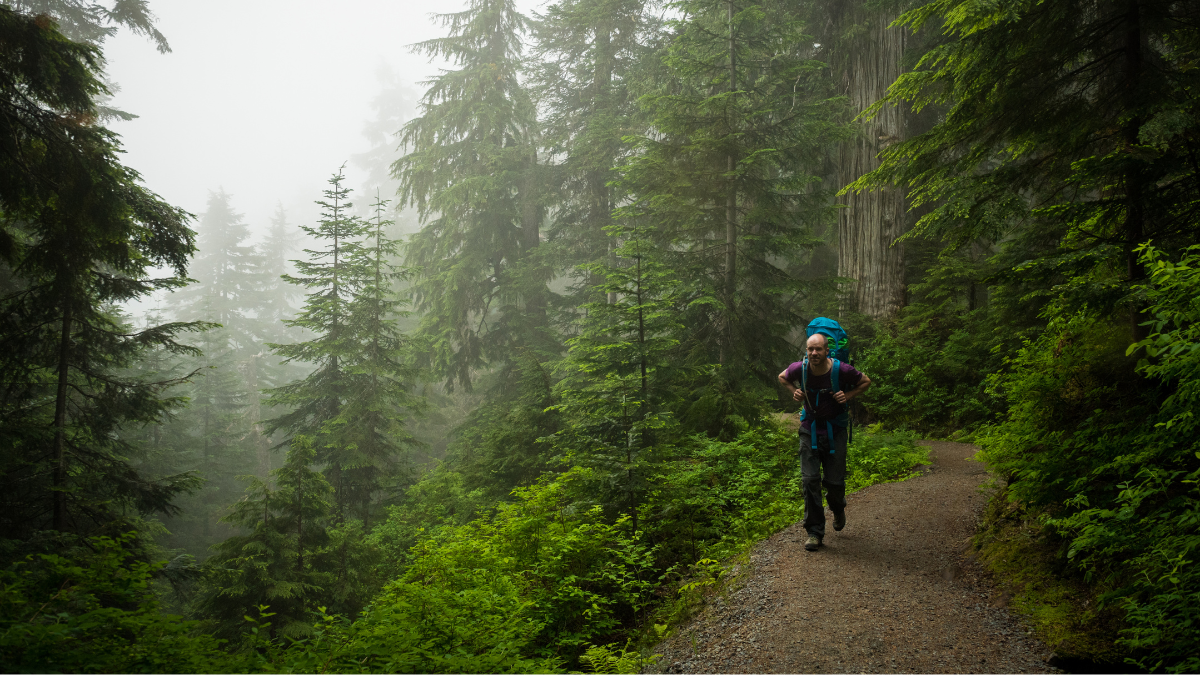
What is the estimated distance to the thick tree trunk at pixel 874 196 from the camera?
12500 millimetres

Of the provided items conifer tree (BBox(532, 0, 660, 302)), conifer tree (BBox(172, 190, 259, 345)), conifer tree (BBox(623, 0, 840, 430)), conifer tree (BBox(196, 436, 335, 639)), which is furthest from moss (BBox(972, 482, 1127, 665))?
conifer tree (BBox(172, 190, 259, 345))

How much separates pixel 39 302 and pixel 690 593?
924 cm

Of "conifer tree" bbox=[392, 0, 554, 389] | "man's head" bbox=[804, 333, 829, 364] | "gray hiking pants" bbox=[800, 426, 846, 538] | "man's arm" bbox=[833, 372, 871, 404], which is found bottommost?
"gray hiking pants" bbox=[800, 426, 846, 538]

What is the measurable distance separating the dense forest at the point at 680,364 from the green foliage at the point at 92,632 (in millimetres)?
27

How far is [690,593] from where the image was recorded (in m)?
4.87

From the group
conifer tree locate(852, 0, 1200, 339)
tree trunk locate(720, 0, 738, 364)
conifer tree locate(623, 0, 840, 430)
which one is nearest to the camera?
conifer tree locate(852, 0, 1200, 339)

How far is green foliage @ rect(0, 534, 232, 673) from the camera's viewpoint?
9.73ft

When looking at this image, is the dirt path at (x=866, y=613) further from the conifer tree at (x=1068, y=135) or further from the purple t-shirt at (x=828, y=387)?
the conifer tree at (x=1068, y=135)

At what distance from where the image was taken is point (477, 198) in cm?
1880

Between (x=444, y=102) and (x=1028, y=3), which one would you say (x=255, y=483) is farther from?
(x=444, y=102)

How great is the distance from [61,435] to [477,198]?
13482 millimetres

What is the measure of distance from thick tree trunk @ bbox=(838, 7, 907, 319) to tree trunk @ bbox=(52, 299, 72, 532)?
Result: 13594mm

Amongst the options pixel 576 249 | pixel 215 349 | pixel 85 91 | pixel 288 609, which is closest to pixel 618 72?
pixel 576 249

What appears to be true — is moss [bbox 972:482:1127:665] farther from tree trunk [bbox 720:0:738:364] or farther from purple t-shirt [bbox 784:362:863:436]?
tree trunk [bbox 720:0:738:364]
